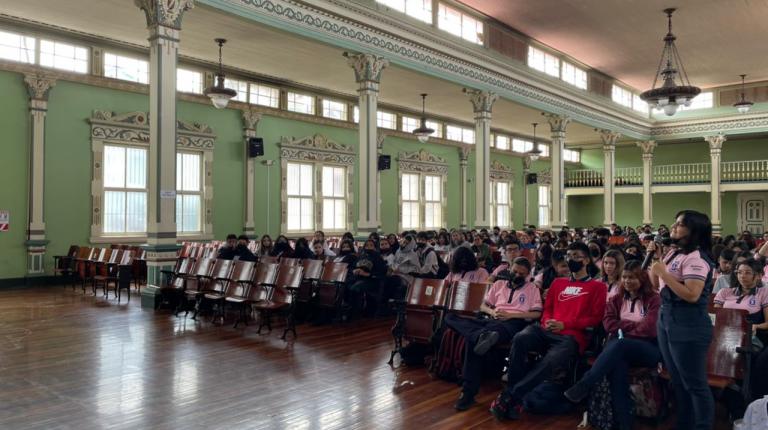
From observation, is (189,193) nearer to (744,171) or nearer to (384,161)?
(384,161)

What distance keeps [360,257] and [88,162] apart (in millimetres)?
7084

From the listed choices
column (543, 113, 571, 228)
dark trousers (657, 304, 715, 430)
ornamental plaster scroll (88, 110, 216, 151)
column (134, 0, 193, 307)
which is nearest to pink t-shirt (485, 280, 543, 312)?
dark trousers (657, 304, 715, 430)

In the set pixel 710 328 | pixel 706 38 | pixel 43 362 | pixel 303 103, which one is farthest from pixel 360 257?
pixel 706 38

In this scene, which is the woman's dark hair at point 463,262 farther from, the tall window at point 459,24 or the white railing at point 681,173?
the white railing at point 681,173

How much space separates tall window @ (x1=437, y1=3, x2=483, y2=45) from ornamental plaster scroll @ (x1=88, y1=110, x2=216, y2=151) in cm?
611

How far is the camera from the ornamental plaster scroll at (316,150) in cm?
1494

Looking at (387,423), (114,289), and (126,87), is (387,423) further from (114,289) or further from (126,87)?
(126,87)

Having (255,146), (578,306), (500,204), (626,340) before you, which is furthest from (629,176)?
(626,340)

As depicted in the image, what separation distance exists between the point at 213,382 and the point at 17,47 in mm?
9310

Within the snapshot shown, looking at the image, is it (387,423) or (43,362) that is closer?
(387,423)

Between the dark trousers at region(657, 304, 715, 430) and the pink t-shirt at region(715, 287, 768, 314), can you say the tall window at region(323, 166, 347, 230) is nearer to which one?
the pink t-shirt at region(715, 287, 768, 314)

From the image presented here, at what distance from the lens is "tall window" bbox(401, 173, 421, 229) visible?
18.5 metres

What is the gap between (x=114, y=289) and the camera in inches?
407

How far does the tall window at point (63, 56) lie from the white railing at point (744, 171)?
21.5m
